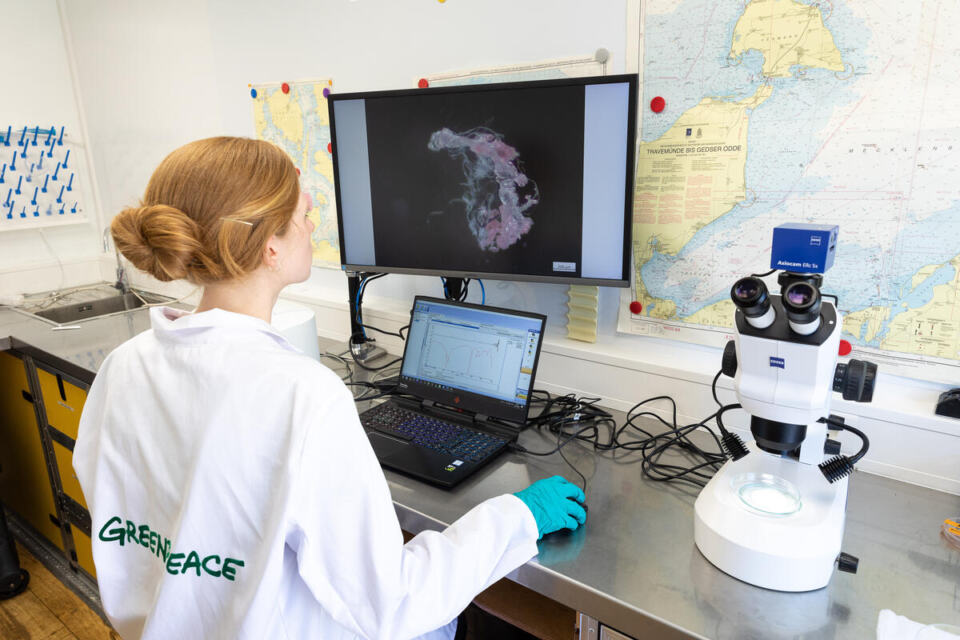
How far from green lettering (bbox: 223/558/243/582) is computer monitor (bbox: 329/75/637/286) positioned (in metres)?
0.89

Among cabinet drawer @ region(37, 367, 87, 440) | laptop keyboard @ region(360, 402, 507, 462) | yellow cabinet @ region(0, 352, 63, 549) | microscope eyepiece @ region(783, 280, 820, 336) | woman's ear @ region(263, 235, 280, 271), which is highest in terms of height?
woman's ear @ region(263, 235, 280, 271)

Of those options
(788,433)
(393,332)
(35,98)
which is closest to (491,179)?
(393,332)

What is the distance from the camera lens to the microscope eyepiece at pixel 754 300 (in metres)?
0.89

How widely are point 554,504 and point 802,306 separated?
0.50 meters

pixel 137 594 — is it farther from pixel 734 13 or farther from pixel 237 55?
pixel 237 55

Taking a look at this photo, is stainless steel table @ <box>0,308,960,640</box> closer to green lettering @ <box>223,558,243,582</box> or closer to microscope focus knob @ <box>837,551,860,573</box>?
microscope focus knob @ <box>837,551,860,573</box>

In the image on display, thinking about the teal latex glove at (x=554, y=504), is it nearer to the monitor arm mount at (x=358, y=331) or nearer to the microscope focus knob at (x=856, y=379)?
the microscope focus knob at (x=856, y=379)

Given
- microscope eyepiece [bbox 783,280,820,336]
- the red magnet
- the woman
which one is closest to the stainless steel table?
the woman

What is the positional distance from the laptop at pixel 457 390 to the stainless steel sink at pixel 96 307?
1709mm

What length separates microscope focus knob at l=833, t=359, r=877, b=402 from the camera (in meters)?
0.94

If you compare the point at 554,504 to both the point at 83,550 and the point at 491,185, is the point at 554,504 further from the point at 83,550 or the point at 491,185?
the point at 83,550

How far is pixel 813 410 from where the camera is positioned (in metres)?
0.92

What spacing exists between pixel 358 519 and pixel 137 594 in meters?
0.45

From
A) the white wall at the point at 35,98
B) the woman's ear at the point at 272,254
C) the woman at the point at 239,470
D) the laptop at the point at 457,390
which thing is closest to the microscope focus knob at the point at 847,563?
the woman at the point at 239,470
